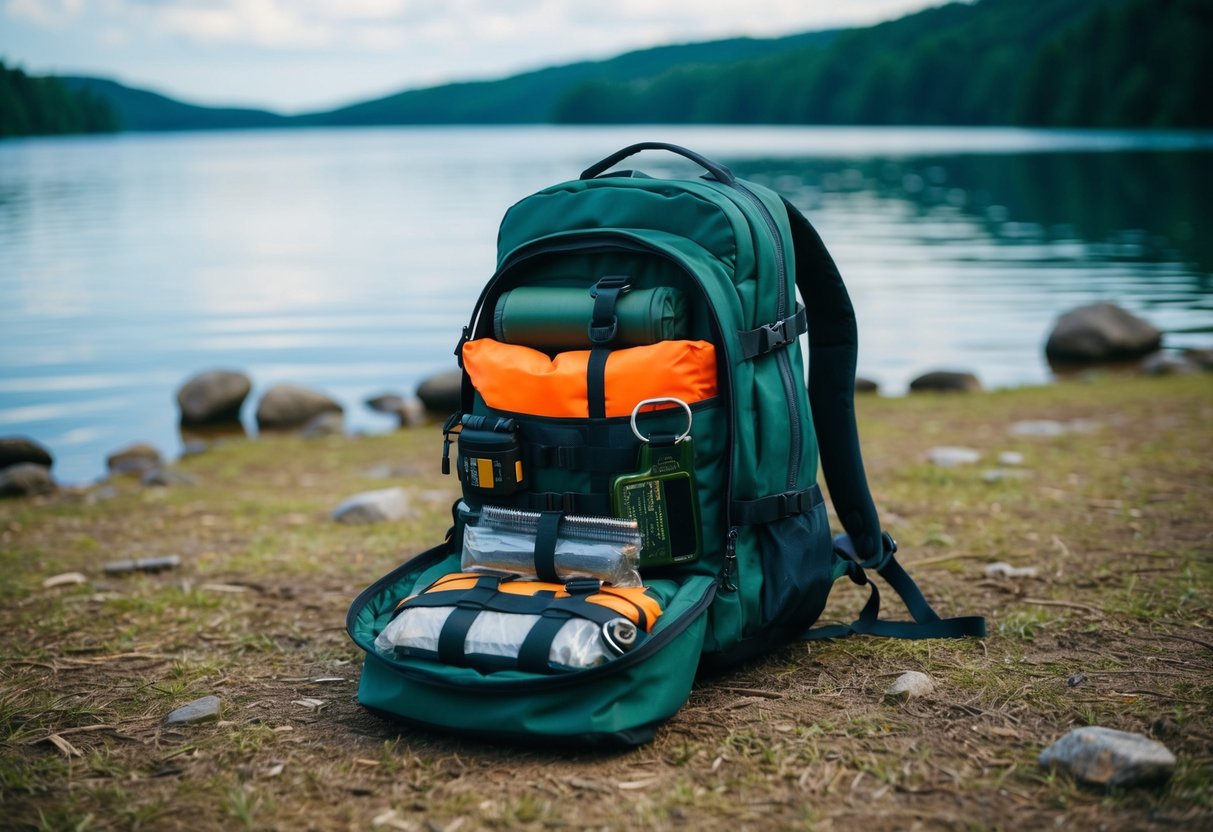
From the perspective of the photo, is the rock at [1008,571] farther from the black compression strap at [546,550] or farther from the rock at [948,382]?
the rock at [948,382]

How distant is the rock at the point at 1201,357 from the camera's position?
13.6 m

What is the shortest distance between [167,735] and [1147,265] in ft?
84.8

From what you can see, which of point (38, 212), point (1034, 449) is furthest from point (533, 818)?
point (38, 212)

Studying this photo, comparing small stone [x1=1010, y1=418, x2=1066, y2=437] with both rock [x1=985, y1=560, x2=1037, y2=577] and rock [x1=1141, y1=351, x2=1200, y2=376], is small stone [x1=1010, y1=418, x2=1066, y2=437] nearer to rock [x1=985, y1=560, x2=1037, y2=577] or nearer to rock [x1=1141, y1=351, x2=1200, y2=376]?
rock [x1=985, y1=560, x2=1037, y2=577]

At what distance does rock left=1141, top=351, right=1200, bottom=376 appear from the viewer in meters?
13.3

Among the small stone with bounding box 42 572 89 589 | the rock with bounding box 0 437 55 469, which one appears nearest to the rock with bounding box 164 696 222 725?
the small stone with bounding box 42 572 89 589

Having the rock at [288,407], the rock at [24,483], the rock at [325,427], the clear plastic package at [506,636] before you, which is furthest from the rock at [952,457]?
the rock at [288,407]

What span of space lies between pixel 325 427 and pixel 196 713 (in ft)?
30.1

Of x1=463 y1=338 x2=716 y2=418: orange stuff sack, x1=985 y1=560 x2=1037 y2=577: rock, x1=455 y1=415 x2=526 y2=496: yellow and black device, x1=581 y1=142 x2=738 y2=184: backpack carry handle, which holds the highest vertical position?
x1=581 y1=142 x2=738 y2=184: backpack carry handle

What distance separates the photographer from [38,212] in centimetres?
4078

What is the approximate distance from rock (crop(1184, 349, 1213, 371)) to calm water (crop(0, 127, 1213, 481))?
5.50ft

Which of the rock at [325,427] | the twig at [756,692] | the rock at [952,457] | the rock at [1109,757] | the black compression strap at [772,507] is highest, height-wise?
the black compression strap at [772,507]

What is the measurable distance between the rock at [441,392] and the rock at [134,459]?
3.53 meters

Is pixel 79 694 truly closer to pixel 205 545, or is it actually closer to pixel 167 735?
pixel 167 735
